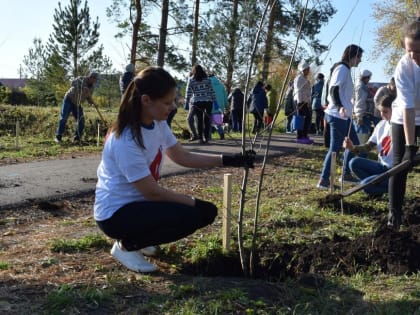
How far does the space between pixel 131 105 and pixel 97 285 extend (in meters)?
1.06

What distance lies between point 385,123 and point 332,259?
2.51 metres

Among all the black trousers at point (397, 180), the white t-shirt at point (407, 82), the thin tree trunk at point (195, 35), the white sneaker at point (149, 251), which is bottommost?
the white sneaker at point (149, 251)

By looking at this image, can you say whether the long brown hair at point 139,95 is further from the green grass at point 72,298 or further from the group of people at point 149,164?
the green grass at point 72,298

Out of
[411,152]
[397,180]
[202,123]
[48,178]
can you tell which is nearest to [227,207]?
[411,152]

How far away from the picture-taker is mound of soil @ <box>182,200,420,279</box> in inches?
127

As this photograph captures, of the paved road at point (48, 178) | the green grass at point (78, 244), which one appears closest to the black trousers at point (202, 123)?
the paved road at point (48, 178)

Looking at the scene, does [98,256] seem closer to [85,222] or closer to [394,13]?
[85,222]

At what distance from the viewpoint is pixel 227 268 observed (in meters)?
3.51

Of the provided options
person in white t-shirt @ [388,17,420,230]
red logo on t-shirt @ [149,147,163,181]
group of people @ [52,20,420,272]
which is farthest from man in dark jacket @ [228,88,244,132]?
red logo on t-shirt @ [149,147,163,181]

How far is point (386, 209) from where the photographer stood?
5.05 meters

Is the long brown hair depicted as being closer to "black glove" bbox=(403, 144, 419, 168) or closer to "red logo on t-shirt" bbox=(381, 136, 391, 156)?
"black glove" bbox=(403, 144, 419, 168)

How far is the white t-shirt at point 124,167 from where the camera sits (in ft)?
9.52

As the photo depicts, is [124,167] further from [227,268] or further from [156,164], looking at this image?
[227,268]

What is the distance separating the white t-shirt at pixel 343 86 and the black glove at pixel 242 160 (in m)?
3.05
